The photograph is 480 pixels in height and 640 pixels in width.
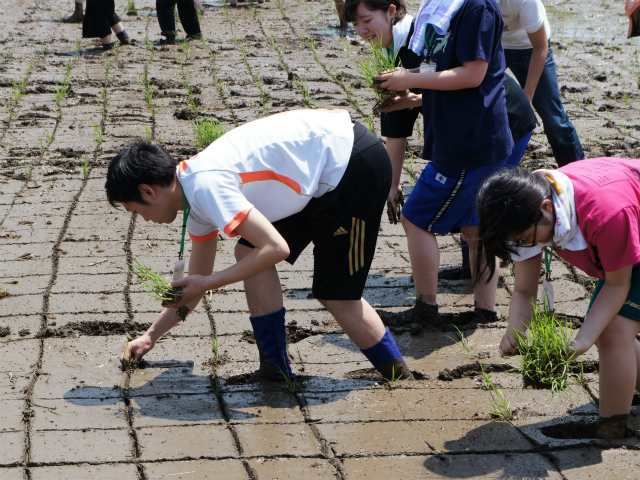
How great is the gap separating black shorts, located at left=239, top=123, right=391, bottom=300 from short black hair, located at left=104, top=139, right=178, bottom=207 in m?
0.53

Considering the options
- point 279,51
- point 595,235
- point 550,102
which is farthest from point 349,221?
point 279,51

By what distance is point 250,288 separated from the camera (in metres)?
3.33

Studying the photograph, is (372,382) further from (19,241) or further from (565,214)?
(19,241)

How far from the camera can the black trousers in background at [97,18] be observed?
9633 millimetres

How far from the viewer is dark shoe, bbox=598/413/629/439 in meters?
2.85

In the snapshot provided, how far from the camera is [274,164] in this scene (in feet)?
9.78

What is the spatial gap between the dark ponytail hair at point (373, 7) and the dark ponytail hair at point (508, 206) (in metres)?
1.48

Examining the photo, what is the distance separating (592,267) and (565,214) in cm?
33

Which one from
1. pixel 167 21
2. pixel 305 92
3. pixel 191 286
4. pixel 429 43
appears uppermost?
pixel 429 43

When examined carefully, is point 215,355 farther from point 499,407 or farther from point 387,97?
point 387,97

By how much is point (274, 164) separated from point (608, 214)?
1197mm

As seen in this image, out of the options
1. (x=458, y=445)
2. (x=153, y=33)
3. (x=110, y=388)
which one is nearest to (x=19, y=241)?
(x=110, y=388)

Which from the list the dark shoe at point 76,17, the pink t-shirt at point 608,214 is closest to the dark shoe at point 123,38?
the dark shoe at point 76,17

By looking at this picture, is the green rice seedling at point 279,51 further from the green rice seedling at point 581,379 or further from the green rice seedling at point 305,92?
the green rice seedling at point 581,379
